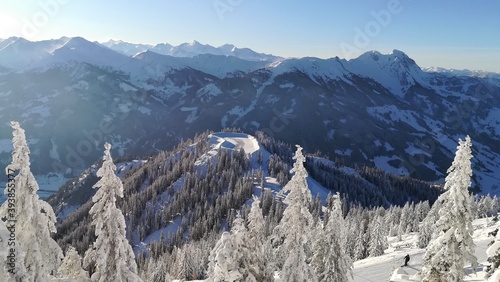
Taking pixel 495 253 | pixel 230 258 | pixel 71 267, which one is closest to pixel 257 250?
pixel 230 258

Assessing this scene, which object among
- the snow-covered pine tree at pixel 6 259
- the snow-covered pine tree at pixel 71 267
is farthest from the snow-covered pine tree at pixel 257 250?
the snow-covered pine tree at pixel 6 259

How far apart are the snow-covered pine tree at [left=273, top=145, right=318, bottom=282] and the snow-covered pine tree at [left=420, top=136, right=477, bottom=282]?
885 centimetres

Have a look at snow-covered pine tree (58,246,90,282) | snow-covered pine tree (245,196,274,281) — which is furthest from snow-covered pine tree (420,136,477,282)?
snow-covered pine tree (58,246,90,282)

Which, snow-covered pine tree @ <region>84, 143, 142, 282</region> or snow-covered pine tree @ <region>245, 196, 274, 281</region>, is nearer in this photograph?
snow-covered pine tree @ <region>84, 143, 142, 282</region>

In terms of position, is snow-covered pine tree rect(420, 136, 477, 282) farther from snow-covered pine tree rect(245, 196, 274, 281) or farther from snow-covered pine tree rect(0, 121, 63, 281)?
snow-covered pine tree rect(0, 121, 63, 281)

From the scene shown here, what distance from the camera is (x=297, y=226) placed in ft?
82.7

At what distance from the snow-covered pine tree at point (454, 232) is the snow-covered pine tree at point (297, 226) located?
885cm

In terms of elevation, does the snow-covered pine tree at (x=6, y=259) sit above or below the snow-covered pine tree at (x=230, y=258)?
above

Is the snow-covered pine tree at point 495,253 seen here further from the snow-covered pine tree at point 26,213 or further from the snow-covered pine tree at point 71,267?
the snow-covered pine tree at point 71,267

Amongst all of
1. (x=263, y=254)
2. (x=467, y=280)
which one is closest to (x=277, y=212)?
(x=467, y=280)

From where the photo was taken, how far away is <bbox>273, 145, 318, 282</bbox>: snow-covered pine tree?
81.1ft

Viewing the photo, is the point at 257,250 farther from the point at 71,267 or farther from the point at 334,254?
the point at 334,254

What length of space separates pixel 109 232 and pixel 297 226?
12.1 m

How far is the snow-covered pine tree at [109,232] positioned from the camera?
1833 cm
